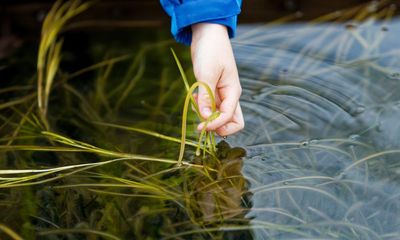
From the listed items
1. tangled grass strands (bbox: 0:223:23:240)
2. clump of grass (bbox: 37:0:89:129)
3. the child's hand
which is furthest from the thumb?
clump of grass (bbox: 37:0:89:129)

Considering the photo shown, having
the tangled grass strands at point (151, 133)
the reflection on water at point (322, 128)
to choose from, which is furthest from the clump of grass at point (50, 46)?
A: the reflection on water at point (322, 128)

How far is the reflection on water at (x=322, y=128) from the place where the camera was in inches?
58.2

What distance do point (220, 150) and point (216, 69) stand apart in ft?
1.24

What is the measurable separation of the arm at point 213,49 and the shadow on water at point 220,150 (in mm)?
232

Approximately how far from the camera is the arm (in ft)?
4.54

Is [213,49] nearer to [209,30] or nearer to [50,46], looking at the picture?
[209,30]

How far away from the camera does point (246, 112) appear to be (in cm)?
189

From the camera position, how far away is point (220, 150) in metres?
1.72

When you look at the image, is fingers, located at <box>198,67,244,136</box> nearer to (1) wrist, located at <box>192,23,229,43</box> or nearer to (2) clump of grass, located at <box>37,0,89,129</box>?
(1) wrist, located at <box>192,23,229,43</box>

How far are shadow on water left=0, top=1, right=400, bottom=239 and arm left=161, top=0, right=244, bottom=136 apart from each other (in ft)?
0.76

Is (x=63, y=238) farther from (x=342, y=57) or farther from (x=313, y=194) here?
(x=342, y=57)

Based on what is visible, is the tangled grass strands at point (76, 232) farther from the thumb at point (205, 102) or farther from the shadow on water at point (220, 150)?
the thumb at point (205, 102)

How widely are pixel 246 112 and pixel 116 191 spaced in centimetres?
48

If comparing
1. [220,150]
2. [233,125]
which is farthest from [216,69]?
[220,150]
